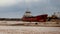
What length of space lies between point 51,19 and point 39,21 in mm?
825

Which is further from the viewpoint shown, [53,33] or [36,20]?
[36,20]

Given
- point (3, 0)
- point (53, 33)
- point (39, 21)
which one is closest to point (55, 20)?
point (39, 21)

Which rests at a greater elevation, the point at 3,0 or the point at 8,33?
the point at 3,0

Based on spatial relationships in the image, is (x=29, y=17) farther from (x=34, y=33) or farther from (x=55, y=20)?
(x=34, y=33)

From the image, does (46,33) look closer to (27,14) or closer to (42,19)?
(42,19)

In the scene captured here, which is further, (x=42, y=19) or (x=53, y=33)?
(x=42, y=19)

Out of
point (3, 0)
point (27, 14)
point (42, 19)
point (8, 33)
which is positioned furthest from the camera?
point (27, 14)

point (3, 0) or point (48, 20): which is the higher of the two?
point (3, 0)

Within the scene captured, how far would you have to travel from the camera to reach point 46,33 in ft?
24.0

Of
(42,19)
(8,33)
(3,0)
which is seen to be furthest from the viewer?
(42,19)

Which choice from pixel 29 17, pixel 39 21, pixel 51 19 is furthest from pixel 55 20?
pixel 29 17

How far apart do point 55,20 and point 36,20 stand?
1.25 meters

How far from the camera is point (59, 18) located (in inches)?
527

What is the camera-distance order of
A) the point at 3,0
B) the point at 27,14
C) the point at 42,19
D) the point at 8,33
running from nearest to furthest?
the point at 8,33
the point at 3,0
the point at 42,19
the point at 27,14
